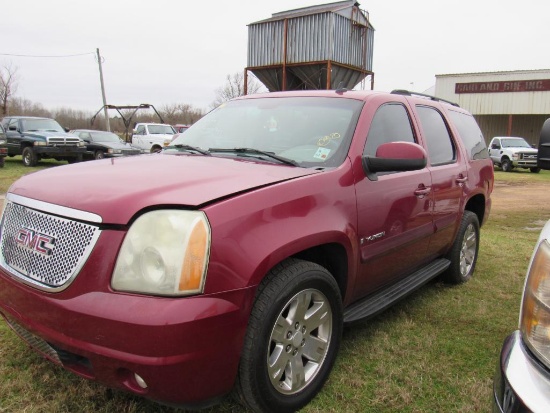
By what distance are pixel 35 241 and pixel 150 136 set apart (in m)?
19.2

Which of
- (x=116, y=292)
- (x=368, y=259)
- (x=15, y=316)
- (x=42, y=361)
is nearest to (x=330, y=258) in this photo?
(x=368, y=259)

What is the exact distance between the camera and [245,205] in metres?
2.00

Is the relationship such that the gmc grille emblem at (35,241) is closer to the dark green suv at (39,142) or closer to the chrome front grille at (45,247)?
the chrome front grille at (45,247)

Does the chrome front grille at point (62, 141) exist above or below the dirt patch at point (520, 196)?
above

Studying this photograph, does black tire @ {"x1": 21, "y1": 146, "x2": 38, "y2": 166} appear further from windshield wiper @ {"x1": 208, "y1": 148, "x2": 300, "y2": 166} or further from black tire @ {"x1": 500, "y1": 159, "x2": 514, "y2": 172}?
black tire @ {"x1": 500, "y1": 159, "x2": 514, "y2": 172}

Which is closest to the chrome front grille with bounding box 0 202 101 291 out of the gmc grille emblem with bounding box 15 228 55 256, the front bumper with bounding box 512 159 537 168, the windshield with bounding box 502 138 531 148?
the gmc grille emblem with bounding box 15 228 55 256

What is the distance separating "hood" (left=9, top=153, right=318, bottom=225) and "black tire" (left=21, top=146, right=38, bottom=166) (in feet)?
52.1

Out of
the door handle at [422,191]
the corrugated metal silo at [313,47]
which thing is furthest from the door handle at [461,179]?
the corrugated metal silo at [313,47]

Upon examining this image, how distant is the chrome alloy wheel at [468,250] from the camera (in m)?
4.42

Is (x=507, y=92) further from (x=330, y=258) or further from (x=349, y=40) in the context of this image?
(x=330, y=258)

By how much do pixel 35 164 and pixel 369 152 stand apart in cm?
1707

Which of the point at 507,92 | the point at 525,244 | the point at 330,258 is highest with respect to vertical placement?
the point at 507,92

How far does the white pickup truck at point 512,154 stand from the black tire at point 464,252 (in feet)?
62.1

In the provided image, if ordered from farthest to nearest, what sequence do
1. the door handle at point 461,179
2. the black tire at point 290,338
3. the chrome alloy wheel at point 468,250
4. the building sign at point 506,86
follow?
the building sign at point 506,86
the chrome alloy wheel at point 468,250
the door handle at point 461,179
the black tire at point 290,338
